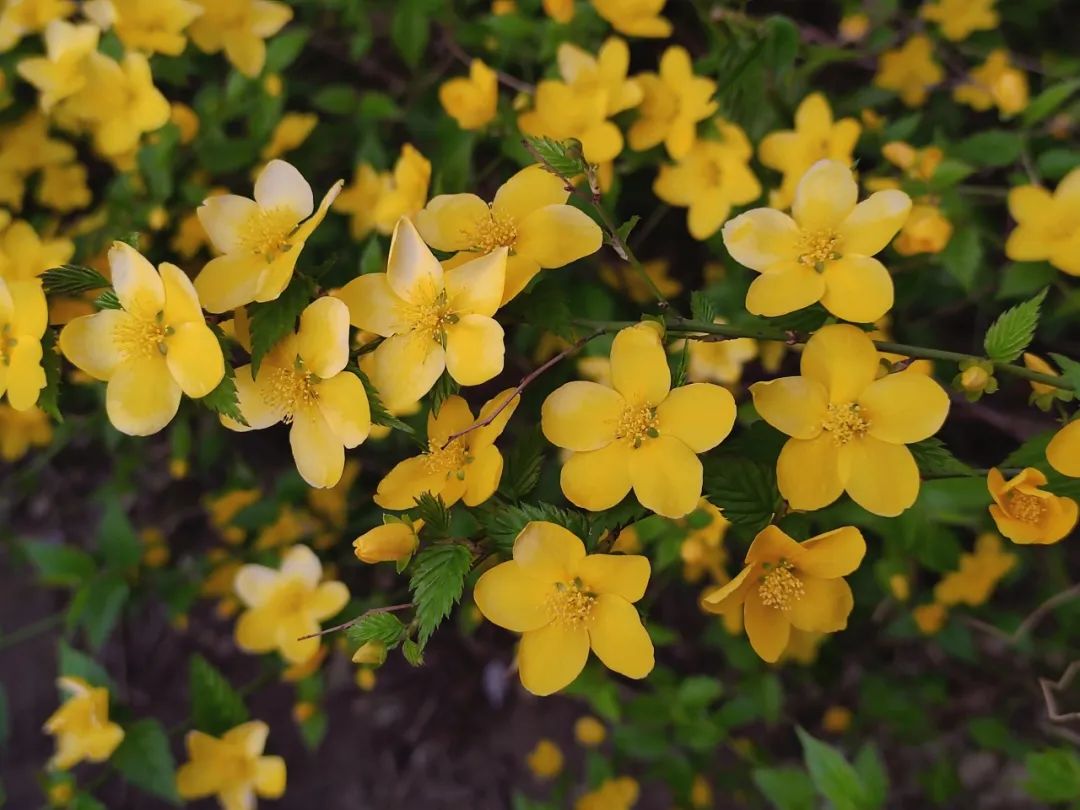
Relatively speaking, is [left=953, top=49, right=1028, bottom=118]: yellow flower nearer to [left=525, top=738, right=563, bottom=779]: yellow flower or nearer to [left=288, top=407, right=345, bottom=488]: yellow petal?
[left=288, top=407, right=345, bottom=488]: yellow petal

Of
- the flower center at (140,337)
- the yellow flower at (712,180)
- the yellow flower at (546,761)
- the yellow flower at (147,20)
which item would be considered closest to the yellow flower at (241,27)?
the yellow flower at (147,20)

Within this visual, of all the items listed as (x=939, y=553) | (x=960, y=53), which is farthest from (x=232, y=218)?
(x=960, y=53)

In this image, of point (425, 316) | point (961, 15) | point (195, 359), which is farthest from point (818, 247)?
point (961, 15)

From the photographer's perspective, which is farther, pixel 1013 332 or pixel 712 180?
pixel 712 180

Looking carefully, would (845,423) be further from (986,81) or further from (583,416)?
(986,81)

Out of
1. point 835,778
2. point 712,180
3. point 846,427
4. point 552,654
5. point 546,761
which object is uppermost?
point 846,427

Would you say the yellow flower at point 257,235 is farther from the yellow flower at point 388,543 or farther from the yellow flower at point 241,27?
the yellow flower at point 241,27

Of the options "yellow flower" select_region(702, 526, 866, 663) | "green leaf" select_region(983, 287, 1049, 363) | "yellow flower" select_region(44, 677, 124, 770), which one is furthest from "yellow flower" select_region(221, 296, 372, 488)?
"yellow flower" select_region(44, 677, 124, 770)
